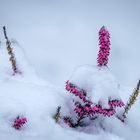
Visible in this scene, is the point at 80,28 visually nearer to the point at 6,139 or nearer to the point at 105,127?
the point at 105,127

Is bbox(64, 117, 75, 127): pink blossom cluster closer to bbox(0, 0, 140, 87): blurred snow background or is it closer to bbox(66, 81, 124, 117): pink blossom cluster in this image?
bbox(66, 81, 124, 117): pink blossom cluster

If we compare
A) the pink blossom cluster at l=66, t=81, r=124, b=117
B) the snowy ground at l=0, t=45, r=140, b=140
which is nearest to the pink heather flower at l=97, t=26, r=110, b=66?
the pink blossom cluster at l=66, t=81, r=124, b=117

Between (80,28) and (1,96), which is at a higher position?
(80,28)

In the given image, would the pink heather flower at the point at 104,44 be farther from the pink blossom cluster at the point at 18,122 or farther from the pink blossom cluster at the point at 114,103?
the pink blossom cluster at the point at 18,122

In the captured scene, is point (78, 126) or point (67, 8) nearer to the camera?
point (78, 126)

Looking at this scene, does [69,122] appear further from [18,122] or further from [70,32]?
[70,32]

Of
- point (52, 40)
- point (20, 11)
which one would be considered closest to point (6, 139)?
point (52, 40)
